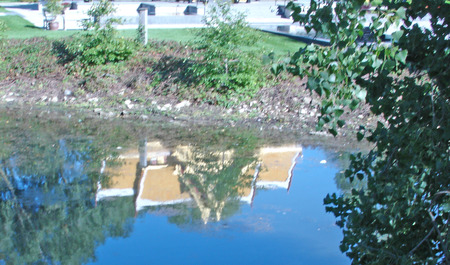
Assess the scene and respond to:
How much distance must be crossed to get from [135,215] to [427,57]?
4736 millimetres

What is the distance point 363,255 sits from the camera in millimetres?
3320

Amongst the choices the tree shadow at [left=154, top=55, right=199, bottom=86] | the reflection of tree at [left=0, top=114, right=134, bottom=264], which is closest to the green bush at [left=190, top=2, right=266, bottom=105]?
the tree shadow at [left=154, top=55, right=199, bottom=86]

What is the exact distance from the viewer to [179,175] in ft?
28.0

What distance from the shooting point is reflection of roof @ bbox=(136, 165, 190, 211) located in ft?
24.8

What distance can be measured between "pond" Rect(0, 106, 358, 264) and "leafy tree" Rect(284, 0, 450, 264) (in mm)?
2779

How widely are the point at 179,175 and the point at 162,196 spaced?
0.84 metres

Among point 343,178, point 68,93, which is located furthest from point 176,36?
point 343,178

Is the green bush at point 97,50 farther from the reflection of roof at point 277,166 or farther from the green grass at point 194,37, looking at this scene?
the reflection of roof at point 277,166

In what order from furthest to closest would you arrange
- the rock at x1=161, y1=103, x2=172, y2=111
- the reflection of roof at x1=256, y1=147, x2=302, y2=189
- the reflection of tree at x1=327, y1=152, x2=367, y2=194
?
the rock at x1=161, y1=103, x2=172, y2=111, the reflection of roof at x1=256, y1=147, x2=302, y2=189, the reflection of tree at x1=327, y1=152, x2=367, y2=194

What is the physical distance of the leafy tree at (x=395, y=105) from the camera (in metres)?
2.89

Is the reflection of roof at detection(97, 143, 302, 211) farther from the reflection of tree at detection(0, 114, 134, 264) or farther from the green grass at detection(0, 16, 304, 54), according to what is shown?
the green grass at detection(0, 16, 304, 54)

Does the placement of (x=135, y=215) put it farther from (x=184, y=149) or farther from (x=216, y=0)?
(x=216, y=0)

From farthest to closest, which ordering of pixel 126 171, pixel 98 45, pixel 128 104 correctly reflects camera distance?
1. pixel 98 45
2. pixel 128 104
3. pixel 126 171

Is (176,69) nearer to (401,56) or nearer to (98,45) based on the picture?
(98,45)
